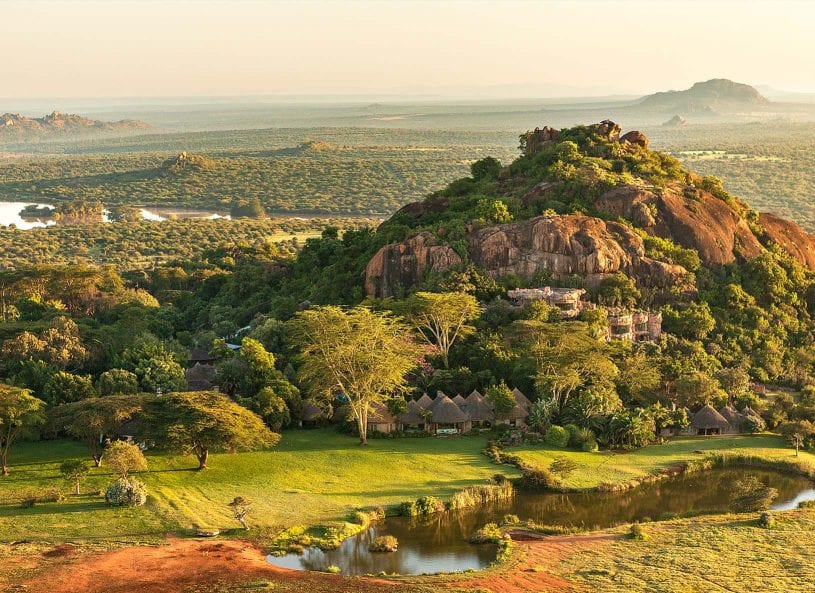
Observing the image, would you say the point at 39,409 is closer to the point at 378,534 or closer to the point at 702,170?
the point at 378,534

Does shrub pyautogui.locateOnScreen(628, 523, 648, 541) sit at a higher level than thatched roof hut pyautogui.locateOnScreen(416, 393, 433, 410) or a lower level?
lower

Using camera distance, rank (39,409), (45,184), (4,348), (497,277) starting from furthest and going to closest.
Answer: (45,184) < (497,277) < (4,348) < (39,409)

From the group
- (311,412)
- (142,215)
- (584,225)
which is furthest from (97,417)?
(142,215)

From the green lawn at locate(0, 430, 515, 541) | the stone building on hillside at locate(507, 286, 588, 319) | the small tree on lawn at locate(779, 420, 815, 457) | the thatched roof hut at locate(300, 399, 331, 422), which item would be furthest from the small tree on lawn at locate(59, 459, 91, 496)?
the small tree on lawn at locate(779, 420, 815, 457)

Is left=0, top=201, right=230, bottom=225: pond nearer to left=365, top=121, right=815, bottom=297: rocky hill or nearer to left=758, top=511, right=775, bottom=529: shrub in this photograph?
left=365, top=121, right=815, bottom=297: rocky hill

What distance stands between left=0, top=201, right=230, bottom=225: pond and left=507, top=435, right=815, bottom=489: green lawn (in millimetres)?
105523

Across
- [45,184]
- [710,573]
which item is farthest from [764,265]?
[45,184]

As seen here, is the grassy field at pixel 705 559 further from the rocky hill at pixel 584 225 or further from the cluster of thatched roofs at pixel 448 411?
the rocky hill at pixel 584 225

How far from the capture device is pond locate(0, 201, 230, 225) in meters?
141

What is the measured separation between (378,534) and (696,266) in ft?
102

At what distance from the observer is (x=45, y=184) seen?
582 feet

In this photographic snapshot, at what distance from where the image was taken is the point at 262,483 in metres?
39.1

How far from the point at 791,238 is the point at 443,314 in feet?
88.8

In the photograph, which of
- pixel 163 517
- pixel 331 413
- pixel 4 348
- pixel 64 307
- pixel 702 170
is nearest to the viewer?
pixel 163 517
